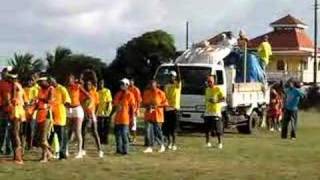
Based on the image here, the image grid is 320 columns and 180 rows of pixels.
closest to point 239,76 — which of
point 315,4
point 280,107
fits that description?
point 280,107

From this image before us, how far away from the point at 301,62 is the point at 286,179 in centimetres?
6839

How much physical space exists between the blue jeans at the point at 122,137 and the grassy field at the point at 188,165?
0.66ft

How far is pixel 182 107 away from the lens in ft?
86.2

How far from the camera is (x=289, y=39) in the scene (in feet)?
277

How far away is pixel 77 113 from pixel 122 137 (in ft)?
4.88

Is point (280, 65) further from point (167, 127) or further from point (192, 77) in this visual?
point (167, 127)

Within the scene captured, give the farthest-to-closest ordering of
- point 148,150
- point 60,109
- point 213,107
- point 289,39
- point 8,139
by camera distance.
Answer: point 289,39 < point 213,107 < point 148,150 < point 8,139 < point 60,109

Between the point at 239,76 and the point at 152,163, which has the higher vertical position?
the point at 239,76

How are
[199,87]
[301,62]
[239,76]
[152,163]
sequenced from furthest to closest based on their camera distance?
[301,62]
[239,76]
[199,87]
[152,163]

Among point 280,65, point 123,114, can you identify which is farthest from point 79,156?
point 280,65

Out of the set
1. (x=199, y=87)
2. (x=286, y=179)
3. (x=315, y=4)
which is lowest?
(x=286, y=179)

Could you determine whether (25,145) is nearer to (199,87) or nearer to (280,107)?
(199,87)

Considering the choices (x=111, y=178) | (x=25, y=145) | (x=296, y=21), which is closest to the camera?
(x=111, y=178)

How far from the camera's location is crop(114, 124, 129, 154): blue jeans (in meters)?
18.0
